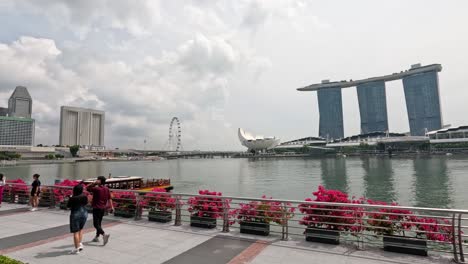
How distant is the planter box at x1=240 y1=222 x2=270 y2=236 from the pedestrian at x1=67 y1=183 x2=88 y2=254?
4417 millimetres

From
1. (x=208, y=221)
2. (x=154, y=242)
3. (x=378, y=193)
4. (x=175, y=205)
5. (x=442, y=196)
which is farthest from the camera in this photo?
(x=378, y=193)

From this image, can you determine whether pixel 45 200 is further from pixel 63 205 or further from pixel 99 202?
pixel 99 202

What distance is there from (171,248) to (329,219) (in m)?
4.34

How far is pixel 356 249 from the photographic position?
7.14 metres

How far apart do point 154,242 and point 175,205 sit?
211 centimetres

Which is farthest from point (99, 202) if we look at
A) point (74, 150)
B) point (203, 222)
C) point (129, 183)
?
point (74, 150)

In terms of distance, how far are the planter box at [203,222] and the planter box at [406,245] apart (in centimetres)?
494

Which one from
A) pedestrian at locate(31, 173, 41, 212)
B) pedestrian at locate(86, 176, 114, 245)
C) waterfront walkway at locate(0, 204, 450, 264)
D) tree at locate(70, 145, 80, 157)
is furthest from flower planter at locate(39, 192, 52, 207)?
tree at locate(70, 145, 80, 157)

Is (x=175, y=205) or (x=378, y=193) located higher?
(x=175, y=205)

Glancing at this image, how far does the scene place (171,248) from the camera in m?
7.43

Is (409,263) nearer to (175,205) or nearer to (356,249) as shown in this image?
(356,249)

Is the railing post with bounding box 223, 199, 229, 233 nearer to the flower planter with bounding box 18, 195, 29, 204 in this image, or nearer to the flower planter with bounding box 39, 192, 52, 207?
the flower planter with bounding box 39, 192, 52, 207

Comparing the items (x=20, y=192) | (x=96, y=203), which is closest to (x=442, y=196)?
(x=96, y=203)

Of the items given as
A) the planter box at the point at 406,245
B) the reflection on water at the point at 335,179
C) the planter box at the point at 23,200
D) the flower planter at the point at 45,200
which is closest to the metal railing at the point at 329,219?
the planter box at the point at 406,245
